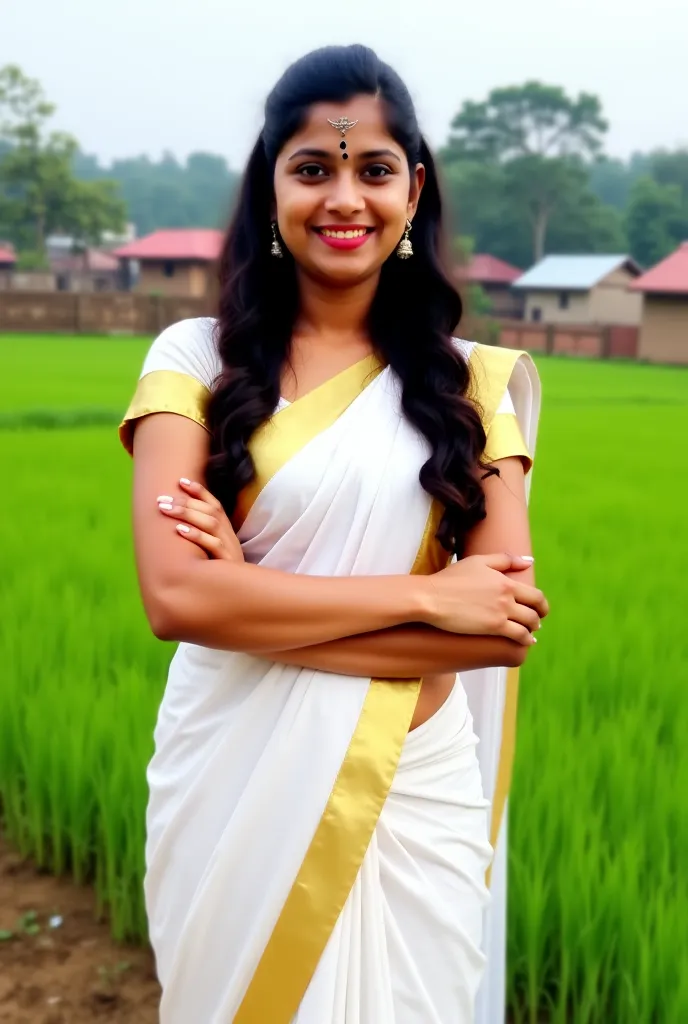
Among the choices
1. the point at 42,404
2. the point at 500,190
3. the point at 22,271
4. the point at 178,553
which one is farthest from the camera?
the point at 500,190

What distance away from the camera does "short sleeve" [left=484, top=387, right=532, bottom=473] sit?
4.18ft

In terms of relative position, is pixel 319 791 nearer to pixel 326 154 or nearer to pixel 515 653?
pixel 515 653

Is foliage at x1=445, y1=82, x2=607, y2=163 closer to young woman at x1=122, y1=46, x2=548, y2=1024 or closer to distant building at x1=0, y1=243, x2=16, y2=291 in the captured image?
distant building at x1=0, y1=243, x2=16, y2=291

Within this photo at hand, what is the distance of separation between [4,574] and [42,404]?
5498 mm

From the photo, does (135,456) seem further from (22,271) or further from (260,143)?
(22,271)

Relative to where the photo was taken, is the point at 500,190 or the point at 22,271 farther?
the point at 500,190

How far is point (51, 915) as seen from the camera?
204 centimetres

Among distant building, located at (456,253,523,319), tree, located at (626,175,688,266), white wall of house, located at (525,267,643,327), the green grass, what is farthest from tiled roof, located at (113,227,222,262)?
tree, located at (626,175,688,266)

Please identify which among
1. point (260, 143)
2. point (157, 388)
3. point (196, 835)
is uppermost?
point (260, 143)

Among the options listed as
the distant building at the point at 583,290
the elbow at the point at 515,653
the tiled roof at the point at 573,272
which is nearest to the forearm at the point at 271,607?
the elbow at the point at 515,653

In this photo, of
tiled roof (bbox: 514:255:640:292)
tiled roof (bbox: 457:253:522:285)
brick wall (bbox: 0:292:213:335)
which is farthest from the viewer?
tiled roof (bbox: 457:253:522:285)

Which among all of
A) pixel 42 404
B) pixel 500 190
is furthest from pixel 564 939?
pixel 500 190

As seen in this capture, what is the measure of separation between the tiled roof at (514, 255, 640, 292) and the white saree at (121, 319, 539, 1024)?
25440 mm

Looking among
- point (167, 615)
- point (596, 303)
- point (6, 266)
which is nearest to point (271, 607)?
point (167, 615)
